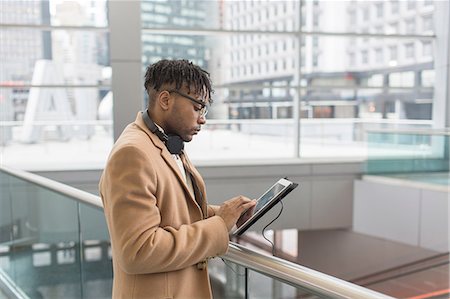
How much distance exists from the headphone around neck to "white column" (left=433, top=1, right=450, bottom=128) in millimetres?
9591

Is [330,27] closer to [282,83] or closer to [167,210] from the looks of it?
[282,83]

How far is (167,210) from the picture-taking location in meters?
1.49

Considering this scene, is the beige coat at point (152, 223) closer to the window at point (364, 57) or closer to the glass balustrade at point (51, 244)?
the glass balustrade at point (51, 244)

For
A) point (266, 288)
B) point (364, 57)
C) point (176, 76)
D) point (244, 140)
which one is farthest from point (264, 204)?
point (364, 57)

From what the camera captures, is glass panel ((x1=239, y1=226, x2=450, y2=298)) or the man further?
glass panel ((x1=239, y1=226, x2=450, y2=298))

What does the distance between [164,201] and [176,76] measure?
367 mm

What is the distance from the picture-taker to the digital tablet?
1.60m

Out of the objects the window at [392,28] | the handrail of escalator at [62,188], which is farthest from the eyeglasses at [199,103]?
the window at [392,28]

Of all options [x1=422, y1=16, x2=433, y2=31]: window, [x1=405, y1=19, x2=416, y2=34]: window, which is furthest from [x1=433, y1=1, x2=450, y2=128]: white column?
[x1=405, y1=19, x2=416, y2=34]: window

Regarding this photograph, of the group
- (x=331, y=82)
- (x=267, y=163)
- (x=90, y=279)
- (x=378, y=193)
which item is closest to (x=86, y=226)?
(x=90, y=279)

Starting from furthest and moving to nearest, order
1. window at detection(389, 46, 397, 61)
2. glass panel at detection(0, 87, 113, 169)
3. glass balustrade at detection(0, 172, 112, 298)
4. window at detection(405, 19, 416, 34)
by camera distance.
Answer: window at detection(389, 46, 397, 61) → window at detection(405, 19, 416, 34) → glass panel at detection(0, 87, 113, 169) → glass balustrade at detection(0, 172, 112, 298)

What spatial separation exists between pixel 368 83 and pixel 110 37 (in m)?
5.24

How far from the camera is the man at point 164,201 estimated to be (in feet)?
4.57

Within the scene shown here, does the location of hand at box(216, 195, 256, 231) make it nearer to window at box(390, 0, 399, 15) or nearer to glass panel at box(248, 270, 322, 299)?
glass panel at box(248, 270, 322, 299)
